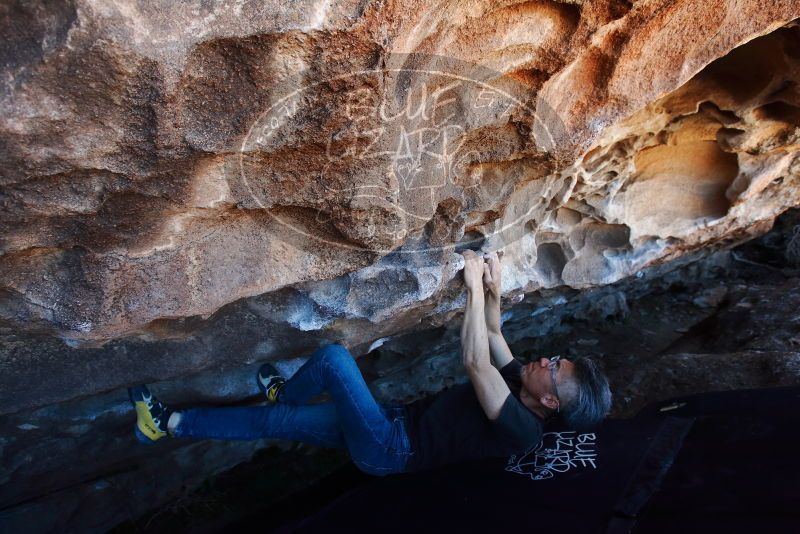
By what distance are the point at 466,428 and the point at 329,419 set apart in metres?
0.41

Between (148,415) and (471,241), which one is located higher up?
(471,241)

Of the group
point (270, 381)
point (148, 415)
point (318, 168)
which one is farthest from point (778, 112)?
point (148, 415)

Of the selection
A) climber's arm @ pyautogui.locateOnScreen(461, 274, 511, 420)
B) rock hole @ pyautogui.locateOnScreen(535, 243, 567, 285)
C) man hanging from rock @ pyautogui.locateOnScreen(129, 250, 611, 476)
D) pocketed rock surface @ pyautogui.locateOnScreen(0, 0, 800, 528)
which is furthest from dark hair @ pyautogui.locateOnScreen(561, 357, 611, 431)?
rock hole @ pyautogui.locateOnScreen(535, 243, 567, 285)

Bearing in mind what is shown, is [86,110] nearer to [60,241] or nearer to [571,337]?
[60,241]

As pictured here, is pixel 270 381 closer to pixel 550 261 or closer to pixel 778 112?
pixel 550 261

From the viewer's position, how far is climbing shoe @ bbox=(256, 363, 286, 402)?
181 cm

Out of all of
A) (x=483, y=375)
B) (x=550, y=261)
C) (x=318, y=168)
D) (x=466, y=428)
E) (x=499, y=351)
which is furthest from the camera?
(x=550, y=261)

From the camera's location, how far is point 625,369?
252 cm

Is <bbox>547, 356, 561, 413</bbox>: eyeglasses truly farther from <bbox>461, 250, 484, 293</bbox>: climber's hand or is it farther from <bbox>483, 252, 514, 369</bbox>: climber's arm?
<bbox>461, 250, 484, 293</bbox>: climber's hand

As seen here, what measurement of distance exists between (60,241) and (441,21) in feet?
2.57

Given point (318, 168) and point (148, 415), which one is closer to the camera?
point (318, 168)

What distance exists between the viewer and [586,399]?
1467mm

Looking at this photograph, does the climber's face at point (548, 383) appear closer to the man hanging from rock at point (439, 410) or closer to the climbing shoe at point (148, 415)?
the man hanging from rock at point (439, 410)

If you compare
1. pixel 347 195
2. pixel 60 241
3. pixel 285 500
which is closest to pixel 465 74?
pixel 347 195
